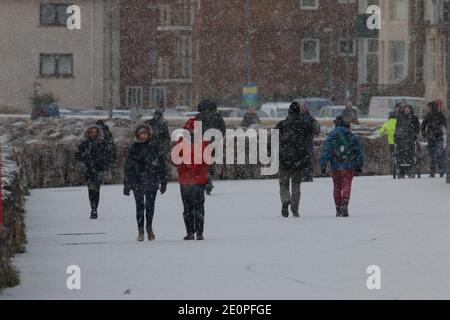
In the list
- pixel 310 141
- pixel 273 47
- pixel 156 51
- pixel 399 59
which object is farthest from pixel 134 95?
pixel 310 141

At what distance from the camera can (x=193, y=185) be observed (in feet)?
62.4

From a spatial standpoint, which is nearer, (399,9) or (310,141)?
(310,141)

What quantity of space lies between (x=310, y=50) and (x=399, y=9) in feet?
15.4

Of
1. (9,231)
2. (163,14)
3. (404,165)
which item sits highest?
(163,14)

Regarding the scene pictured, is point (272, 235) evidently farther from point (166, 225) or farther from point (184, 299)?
point (184, 299)

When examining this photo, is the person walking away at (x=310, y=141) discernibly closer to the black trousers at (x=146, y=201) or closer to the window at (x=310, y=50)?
the black trousers at (x=146, y=201)

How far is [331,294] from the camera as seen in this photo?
13.5 meters

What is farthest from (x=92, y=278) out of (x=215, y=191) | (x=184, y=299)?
(x=215, y=191)

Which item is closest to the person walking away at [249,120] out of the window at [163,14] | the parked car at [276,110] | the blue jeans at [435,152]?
the blue jeans at [435,152]

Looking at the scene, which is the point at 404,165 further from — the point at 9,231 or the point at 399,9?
the point at 399,9

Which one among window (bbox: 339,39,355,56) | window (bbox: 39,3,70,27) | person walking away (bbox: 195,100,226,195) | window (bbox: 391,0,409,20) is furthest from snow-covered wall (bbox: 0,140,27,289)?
window (bbox: 339,39,355,56)

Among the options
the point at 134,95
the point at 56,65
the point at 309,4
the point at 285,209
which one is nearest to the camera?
the point at 285,209
